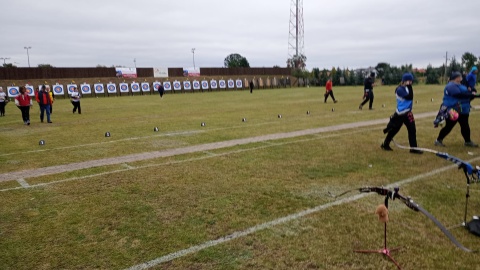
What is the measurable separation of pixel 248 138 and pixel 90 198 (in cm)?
592

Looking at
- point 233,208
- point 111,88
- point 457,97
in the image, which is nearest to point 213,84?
point 111,88

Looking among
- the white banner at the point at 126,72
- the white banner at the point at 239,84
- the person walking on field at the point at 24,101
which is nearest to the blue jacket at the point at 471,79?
the person walking on field at the point at 24,101

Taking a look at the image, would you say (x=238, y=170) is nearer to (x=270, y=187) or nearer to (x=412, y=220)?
(x=270, y=187)

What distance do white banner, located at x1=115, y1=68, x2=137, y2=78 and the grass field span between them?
44214 mm

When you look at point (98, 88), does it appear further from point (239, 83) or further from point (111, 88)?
point (239, 83)

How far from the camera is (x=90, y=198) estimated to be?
225 inches

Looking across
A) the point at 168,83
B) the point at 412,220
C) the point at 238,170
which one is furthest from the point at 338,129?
the point at 168,83

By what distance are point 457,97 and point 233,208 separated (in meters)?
6.39

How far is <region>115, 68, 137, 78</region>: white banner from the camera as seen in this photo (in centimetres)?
5162

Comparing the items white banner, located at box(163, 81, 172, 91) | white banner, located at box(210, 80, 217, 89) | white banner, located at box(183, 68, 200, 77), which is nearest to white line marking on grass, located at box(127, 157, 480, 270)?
white banner, located at box(163, 81, 172, 91)

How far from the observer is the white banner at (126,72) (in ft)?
169

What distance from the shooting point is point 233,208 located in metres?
5.08

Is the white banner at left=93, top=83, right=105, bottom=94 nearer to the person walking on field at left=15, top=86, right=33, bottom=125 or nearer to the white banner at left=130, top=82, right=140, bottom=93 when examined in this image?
the white banner at left=130, top=82, right=140, bottom=93

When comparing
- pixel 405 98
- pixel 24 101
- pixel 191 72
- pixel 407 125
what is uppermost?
pixel 191 72
